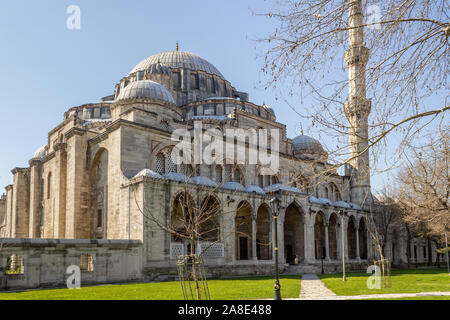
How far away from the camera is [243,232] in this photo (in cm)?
2905

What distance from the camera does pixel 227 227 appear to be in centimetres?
2591

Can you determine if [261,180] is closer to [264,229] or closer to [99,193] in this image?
[264,229]

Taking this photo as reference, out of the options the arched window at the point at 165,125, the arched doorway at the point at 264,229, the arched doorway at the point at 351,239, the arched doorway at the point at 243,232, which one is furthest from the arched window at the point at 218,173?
the arched doorway at the point at 351,239

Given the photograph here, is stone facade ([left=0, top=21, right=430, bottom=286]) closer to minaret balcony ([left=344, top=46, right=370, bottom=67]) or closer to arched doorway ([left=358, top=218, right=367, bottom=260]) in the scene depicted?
arched doorway ([left=358, top=218, right=367, bottom=260])

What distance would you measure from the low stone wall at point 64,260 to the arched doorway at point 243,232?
10.1 metres

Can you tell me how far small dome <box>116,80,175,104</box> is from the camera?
30242mm

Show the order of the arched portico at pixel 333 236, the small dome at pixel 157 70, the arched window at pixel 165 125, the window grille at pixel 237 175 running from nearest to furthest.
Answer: the arched window at pixel 165 125 → the window grille at pixel 237 175 → the arched portico at pixel 333 236 → the small dome at pixel 157 70

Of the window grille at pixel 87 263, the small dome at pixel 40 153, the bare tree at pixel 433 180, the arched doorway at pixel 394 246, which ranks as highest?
the small dome at pixel 40 153

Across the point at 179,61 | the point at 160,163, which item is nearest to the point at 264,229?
the point at 160,163

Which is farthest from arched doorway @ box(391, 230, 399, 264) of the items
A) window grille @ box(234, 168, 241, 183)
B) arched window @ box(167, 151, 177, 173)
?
arched window @ box(167, 151, 177, 173)

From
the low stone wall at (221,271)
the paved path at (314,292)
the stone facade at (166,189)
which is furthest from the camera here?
the stone facade at (166,189)

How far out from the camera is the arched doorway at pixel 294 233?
104 ft

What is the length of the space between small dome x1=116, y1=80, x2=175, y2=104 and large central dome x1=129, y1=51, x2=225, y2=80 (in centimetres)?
1290

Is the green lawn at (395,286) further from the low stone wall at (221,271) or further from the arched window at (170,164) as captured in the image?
the arched window at (170,164)
